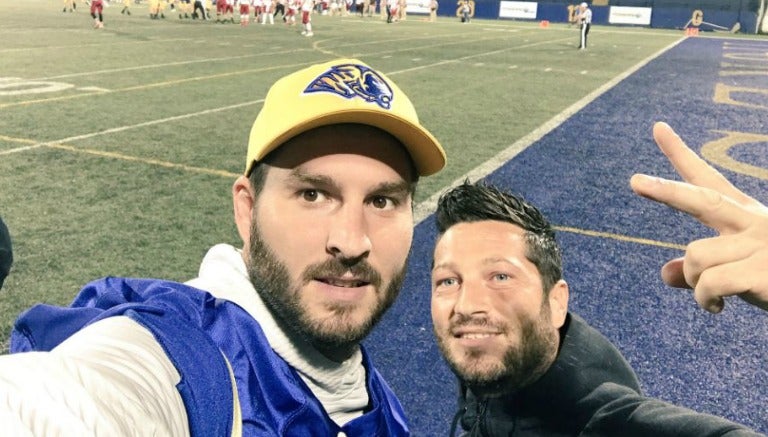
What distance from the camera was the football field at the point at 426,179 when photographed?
3902 millimetres

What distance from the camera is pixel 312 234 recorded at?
1576mm

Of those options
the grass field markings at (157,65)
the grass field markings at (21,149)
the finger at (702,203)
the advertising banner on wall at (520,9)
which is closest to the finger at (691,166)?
the finger at (702,203)

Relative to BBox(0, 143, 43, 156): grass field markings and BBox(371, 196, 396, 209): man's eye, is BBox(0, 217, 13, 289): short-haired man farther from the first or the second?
BBox(0, 143, 43, 156): grass field markings

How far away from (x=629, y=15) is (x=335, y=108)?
153 feet

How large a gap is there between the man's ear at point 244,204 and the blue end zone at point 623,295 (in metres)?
1.85

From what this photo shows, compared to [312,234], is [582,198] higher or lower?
lower

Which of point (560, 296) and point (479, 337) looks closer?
point (479, 337)

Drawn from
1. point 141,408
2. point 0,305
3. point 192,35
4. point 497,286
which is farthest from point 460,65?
point 141,408

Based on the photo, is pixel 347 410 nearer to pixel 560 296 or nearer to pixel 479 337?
pixel 479 337

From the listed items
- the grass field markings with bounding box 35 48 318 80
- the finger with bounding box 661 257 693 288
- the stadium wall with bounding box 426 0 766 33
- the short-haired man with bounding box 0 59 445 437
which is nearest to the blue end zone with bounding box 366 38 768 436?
the short-haired man with bounding box 0 59 445 437

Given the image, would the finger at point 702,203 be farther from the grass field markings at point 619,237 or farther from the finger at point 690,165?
the grass field markings at point 619,237

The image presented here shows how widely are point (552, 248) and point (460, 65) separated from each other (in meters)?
15.7

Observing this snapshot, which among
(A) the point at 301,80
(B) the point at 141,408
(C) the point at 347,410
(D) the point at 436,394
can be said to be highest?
(A) the point at 301,80

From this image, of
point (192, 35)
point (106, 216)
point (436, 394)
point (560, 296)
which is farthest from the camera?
point (192, 35)
